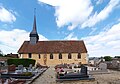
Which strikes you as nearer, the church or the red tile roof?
the church

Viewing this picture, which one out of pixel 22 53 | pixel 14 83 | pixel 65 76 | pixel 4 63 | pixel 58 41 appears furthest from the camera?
pixel 58 41

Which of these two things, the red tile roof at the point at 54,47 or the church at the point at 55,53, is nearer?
the church at the point at 55,53

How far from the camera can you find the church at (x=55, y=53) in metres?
51.8

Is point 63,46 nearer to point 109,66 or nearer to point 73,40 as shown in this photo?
point 73,40

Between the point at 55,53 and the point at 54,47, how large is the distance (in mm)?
1868

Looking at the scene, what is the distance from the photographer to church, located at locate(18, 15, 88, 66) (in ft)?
170

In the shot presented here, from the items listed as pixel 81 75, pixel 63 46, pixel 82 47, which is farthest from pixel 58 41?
pixel 81 75

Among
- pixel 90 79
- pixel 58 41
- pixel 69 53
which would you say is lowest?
pixel 90 79

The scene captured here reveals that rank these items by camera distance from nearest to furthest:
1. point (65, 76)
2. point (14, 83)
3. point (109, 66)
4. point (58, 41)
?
point (14, 83) < point (65, 76) < point (109, 66) < point (58, 41)

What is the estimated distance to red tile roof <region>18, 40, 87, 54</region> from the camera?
52.1 m

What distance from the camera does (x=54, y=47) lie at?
2095 inches

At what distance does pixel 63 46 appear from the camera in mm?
53406

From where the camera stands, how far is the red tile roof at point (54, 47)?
5206 centimetres

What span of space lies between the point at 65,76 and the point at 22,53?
35407 mm
